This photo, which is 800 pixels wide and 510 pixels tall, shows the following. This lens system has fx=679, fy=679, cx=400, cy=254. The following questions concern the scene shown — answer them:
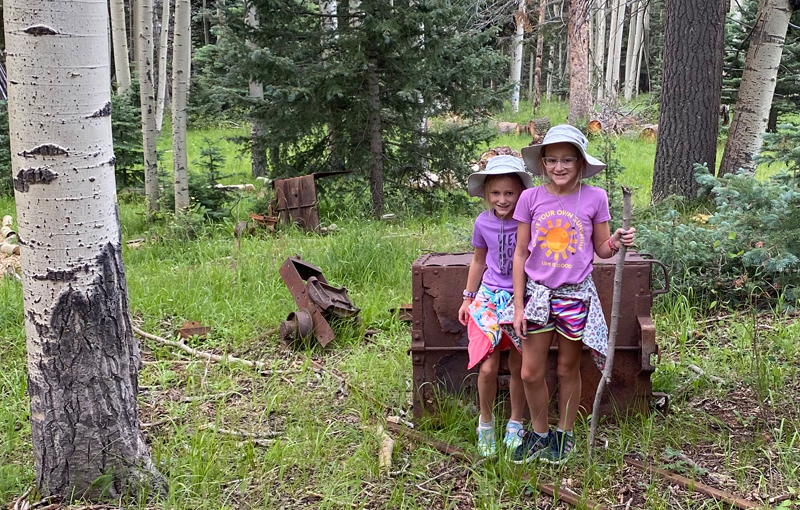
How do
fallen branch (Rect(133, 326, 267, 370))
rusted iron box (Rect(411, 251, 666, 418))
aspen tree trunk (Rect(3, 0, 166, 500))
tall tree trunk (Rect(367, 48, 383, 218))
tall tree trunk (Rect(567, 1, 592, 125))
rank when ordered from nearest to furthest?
aspen tree trunk (Rect(3, 0, 166, 500))
rusted iron box (Rect(411, 251, 666, 418))
fallen branch (Rect(133, 326, 267, 370))
tall tree trunk (Rect(367, 48, 383, 218))
tall tree trunk (Rect(567, 1, 592, 125))

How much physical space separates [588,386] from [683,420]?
0.50 meters

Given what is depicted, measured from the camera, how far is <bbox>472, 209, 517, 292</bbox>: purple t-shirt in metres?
3.07

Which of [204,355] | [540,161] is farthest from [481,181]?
[204,355]

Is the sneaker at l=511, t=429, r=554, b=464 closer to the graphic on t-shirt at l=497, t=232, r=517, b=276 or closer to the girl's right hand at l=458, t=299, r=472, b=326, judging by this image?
the girl's right hand at l=458, t=299, r=472, b=326

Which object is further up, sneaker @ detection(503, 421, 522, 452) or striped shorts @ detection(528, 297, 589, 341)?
striped shorts @ detection(528, 297, 589, 341)

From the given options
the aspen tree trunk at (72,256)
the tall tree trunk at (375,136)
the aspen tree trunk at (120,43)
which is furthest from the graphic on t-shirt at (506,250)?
the aspen tree trunk at (120,43)

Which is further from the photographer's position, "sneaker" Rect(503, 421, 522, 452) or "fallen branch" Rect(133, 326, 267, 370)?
"fallen branch" Rect(133, 326, 267, 370)

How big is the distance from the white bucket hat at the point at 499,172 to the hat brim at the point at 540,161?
0.04 metres

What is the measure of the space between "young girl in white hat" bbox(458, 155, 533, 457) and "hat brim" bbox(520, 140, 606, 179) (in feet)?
0.16

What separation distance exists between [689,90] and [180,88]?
19.4 ft

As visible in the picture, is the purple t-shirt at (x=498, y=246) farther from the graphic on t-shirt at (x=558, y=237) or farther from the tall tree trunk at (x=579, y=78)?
the tall tree trunk at (x=579, y=78)

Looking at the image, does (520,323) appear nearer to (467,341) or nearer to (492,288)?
(492,288)

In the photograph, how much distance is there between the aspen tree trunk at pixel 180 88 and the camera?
8016 millimetres

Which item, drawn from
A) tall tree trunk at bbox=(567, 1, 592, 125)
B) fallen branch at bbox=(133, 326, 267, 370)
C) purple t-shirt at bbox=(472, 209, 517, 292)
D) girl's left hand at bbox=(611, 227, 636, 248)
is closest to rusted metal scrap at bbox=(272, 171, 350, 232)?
fallen branch at bbox=(133, 326, 267, 370)
